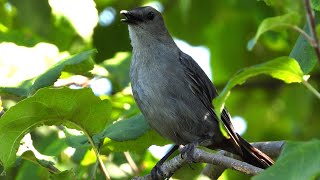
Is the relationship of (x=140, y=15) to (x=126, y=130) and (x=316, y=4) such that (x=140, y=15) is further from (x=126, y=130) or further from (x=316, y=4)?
(x=316, y=4)

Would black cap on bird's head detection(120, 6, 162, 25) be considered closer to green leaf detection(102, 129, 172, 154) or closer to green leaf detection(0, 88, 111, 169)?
green leaf detection(102, 129, 172, 154)

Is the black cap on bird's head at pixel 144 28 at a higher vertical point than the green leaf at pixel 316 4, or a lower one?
higher

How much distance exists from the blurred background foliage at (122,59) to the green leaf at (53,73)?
Answer: 0.25 feet

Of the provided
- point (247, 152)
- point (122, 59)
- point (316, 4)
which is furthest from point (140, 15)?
point (316, 4)

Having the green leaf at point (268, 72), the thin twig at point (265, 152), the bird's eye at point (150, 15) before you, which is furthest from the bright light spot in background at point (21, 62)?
the green leaf at point (268, 72)

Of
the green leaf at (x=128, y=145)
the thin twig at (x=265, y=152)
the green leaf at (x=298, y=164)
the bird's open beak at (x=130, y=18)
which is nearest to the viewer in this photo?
the green leaf at (x=298, y=164)

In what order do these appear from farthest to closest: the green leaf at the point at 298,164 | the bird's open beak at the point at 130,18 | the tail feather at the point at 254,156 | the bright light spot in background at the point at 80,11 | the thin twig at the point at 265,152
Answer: the bird's open beak at the point at 130,18, the tail feather at the point at 254,156, the bright light spot in background at the point at 80,11, the thin twig at the point at 265,152, the green leaf at the point at 298,164

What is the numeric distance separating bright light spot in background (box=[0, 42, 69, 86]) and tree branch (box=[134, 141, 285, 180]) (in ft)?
3.61

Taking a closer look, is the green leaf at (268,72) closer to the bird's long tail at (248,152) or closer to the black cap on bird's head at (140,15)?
the bird's long tail at (248,152)

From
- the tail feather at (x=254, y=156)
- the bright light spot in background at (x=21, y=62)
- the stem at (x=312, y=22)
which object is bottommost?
the tail feather at (x=254, y=156)

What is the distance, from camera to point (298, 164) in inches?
110

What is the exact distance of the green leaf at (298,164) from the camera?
2.73 meters

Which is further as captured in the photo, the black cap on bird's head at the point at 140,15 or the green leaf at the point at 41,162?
the black cap on bird's head at the point at 140,15

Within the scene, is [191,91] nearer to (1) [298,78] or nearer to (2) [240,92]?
(1) [298,78]
